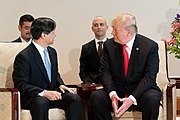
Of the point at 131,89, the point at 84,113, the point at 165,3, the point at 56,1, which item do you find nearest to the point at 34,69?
the point at 84,113

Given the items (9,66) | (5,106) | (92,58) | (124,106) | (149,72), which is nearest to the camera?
(5,106)

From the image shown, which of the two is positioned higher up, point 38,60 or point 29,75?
point 38,60

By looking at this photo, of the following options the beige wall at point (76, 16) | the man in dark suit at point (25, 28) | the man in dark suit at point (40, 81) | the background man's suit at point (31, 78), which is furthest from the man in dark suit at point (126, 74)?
the beige wall at point (76, 16)

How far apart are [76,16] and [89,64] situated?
4.01 feet

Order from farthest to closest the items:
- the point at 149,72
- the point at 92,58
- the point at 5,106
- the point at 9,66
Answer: the point at 92,58, the point at 9,66, the point at 149,72, the point at 5,106

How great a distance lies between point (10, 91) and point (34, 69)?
416 mm

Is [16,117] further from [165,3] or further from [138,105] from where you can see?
[165,3]

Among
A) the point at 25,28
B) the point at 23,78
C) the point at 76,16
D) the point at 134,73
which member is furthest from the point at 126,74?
the point at 76,16

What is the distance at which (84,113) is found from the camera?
13.2 feet

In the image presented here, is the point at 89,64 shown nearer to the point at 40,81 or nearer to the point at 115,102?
the point at 40,81

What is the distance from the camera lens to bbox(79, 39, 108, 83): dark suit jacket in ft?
15.8

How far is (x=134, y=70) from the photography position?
153 inches

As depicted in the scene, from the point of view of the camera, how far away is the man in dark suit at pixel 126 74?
12.4 ft

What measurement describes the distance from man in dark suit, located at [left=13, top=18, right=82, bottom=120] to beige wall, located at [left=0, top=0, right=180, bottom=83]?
187 centimetres
